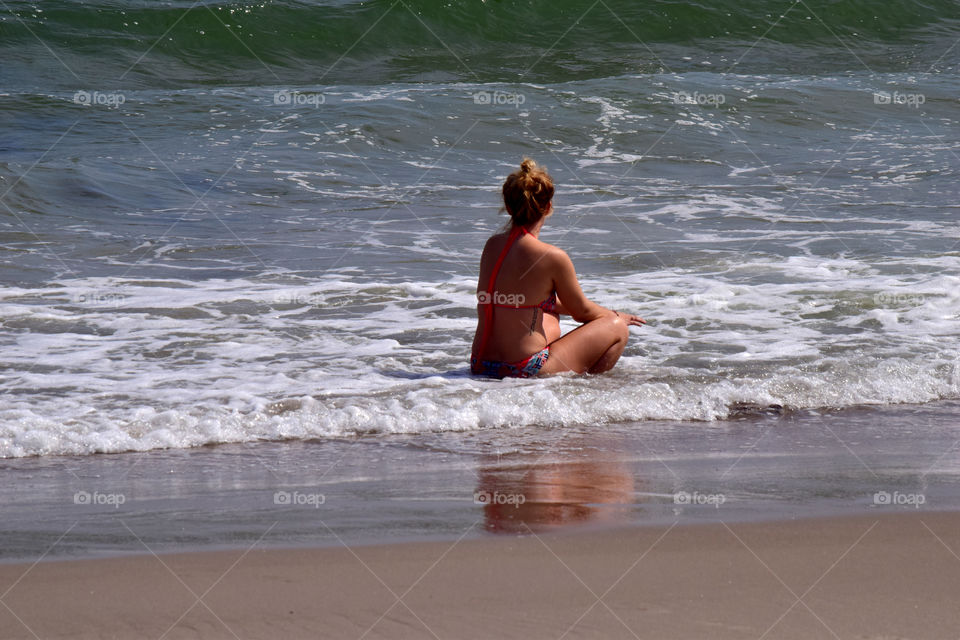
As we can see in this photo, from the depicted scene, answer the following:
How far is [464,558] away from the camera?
3.05 metres

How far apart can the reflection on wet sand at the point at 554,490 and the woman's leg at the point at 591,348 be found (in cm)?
107

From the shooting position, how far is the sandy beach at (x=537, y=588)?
2.61 meters

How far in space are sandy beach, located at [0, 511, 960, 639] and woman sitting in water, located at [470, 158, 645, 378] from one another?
210 cm

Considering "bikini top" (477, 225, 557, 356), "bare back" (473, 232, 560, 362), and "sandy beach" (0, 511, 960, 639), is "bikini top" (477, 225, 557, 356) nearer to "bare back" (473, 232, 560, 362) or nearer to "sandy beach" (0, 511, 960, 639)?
"bare back" (473, 232, 560, 362)

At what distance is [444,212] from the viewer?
982 cm

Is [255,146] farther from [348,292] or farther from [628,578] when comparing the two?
[628,578]

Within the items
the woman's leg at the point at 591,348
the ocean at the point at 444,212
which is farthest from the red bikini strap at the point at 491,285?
the woman's leg at the point at 591,348

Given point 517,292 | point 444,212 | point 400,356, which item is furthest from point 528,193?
point 444,212

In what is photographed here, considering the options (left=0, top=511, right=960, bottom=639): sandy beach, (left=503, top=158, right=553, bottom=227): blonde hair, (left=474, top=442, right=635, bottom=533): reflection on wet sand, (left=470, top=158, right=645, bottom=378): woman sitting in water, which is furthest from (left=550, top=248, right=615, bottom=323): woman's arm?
(left=0, top=511, right=960, bottom=639): sandy beach

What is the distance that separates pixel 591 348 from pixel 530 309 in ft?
1.28

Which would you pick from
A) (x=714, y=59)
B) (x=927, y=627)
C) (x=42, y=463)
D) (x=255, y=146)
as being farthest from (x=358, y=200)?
(x=714, y=59)

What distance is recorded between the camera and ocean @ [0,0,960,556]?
492 centimetres

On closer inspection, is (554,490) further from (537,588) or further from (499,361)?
(499,361)

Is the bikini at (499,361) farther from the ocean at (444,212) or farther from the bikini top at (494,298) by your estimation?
the ocean at (444,212)
